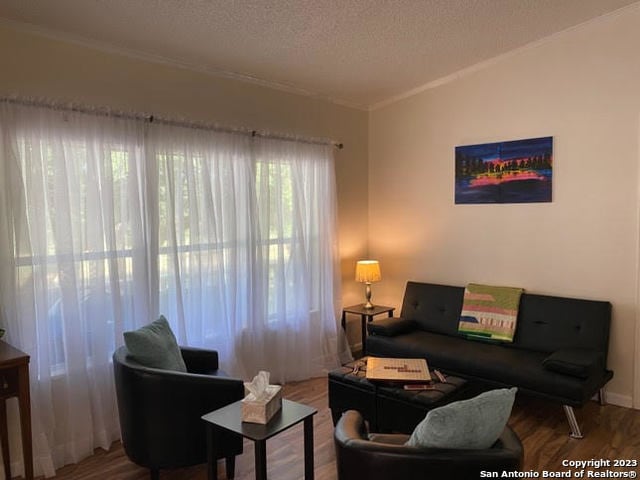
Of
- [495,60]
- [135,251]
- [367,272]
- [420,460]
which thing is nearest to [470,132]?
[495,60]

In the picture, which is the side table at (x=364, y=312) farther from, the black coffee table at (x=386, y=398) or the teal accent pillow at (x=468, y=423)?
the teal accent pillow at (x=468, y=423)

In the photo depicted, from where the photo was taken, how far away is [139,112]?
315 centimetres

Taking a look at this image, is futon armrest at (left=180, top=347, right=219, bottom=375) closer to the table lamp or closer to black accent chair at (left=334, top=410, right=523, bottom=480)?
black accent chair at (left=334, top=410, right=523, bottom=480)

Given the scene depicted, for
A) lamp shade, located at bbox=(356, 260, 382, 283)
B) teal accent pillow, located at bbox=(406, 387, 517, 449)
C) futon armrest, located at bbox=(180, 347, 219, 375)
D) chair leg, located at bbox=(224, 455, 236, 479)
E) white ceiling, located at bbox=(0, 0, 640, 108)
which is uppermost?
white ceiling, located at bbox=(0, 0, 640, 108)

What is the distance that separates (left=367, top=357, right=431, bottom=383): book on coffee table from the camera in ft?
9.19

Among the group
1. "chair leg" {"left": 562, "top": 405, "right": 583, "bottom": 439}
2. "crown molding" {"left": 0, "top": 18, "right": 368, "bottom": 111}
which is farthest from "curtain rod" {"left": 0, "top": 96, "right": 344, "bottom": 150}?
"chair leg" {"left": 562, "top": 405, "right": 583, "bottom": 439}

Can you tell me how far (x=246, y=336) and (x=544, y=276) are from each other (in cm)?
247

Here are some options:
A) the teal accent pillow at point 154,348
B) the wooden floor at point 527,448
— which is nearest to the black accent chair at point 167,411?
the teal accent pillow at point 154,348

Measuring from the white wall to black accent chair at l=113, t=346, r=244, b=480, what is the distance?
2646 millimetres

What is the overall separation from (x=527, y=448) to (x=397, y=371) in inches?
36.5

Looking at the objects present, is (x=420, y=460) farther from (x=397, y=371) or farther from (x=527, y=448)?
(x=527, y=448)

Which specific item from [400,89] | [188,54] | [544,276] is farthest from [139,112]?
[544,276]

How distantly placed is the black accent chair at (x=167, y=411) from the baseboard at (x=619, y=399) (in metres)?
2.82

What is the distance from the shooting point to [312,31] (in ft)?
10.4
